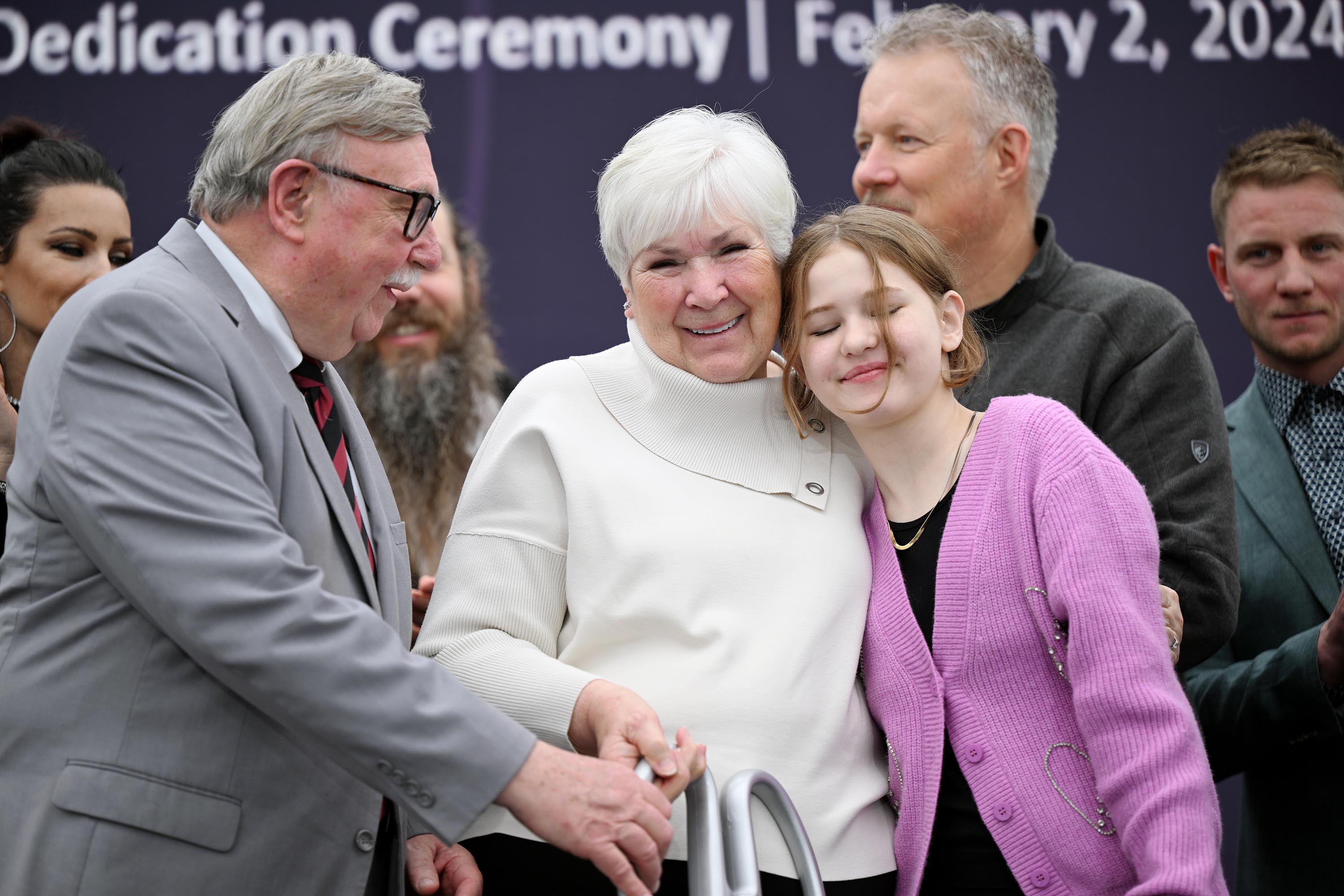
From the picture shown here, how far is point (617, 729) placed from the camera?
6.28ft

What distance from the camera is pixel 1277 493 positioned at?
327 centimetres

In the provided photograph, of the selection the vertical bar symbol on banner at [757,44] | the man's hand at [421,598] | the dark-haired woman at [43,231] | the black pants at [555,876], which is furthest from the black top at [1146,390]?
the dark-haired woman at [43,231]

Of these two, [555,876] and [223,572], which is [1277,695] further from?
[223,572]

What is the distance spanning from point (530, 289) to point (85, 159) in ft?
4.98

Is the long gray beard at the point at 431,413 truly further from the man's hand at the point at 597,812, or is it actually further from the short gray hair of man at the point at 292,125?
the man's hand at the point at 597,812

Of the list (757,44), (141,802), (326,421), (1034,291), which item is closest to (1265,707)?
(1034,291)

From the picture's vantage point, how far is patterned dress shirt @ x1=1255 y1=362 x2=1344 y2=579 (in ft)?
10.5

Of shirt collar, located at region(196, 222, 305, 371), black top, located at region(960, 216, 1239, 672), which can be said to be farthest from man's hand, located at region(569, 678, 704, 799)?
black top, located at region(960, 216, 1239, 672)

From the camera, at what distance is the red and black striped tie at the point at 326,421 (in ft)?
7.20

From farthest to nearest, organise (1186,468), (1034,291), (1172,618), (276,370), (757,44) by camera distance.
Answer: (757,44) → (1034,291) → (1186,468) → (1172,618) → (276,370)

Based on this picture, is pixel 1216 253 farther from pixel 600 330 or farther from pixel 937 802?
pixel 937 802

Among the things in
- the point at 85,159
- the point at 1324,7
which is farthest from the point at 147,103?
the point at 1324,7

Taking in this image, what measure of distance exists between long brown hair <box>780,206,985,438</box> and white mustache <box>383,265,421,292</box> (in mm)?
644

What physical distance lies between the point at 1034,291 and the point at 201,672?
2072 mm
